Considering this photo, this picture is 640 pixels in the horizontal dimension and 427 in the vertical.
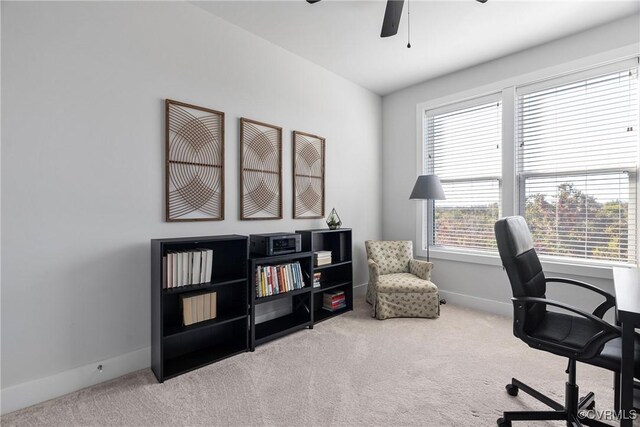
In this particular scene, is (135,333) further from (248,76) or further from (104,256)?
(248,76)

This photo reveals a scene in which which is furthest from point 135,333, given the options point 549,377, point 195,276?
point 549,377

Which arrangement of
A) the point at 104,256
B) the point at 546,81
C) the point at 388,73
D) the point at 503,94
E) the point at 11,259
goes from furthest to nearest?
the point at 388,73 → the point at 503,94 → the point at 546,81 → the point at 104,256 → the point at 11,259

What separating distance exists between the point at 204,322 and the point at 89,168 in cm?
132

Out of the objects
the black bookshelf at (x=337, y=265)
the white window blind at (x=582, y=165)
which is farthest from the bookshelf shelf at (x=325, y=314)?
the white window blind at (x=582, y=165)

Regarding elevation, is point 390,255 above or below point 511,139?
below

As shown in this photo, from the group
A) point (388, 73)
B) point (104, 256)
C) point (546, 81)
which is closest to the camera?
point (104, 256)

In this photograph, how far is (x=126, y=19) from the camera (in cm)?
219

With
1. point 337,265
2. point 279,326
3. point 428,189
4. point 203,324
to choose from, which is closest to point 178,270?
point 203,324

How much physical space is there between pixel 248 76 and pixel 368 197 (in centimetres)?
218

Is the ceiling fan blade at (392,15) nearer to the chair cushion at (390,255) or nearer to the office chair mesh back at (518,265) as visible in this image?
the office chair mesh back at (518,265)

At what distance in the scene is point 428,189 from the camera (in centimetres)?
351

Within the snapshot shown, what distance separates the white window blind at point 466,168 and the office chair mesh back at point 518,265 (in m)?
1.85

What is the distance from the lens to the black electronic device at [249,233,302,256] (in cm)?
267

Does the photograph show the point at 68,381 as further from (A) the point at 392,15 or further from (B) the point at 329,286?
(A) the point at 392,15
